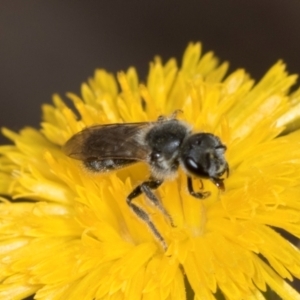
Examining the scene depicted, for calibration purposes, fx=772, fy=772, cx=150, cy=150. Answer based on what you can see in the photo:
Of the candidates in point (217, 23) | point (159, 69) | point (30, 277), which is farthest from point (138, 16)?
point (30, 277)

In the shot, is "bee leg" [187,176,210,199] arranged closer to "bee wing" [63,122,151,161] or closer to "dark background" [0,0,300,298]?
"bee wing" [63,122,151,161]

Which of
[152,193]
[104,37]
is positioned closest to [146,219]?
[152,193]

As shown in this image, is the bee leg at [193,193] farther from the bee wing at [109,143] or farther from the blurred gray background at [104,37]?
the blurred gray background at [104,37]

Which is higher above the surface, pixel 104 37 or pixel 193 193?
pixel 104 37

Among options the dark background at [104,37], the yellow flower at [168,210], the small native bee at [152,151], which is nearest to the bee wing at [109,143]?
the small native bee at [152,151]

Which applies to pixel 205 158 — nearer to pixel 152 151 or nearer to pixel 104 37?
pixel 152 151

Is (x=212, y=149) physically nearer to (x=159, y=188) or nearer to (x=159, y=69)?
(x=159, y=188)
